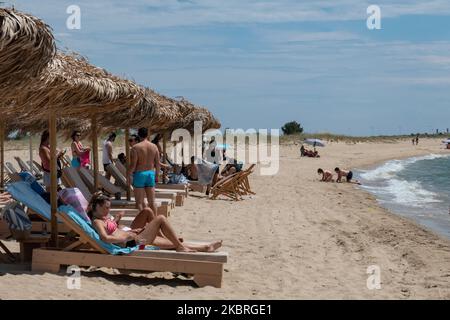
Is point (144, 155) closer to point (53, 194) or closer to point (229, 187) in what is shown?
point (53, 194)

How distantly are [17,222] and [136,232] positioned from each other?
39.8 inches

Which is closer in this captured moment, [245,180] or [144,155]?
[144,155]

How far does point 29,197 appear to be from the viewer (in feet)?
19.7

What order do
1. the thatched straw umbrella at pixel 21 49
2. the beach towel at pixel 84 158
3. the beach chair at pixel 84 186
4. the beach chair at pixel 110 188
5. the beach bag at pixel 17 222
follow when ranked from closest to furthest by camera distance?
the thatched straw umbrella at pixel 21 49 < the beach bag at pixel 17 222 < the beach chair at pixel 84 186 < the beach chair at pixel 110 188 < the beach towel at pixel 84 158

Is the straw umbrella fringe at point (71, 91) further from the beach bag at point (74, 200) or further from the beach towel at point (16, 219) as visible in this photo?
the beach towel at point (16, 219)

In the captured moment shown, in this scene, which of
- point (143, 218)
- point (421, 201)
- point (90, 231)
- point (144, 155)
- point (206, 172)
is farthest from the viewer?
point (421, 201)

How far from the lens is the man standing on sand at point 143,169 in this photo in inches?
304

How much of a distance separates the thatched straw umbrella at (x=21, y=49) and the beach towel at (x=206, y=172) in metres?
8.75

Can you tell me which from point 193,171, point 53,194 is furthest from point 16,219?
point 193,171

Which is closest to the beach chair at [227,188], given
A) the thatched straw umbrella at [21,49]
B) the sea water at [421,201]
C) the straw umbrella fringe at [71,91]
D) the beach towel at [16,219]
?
the sea water at [421,201]

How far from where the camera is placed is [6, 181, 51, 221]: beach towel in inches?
231
